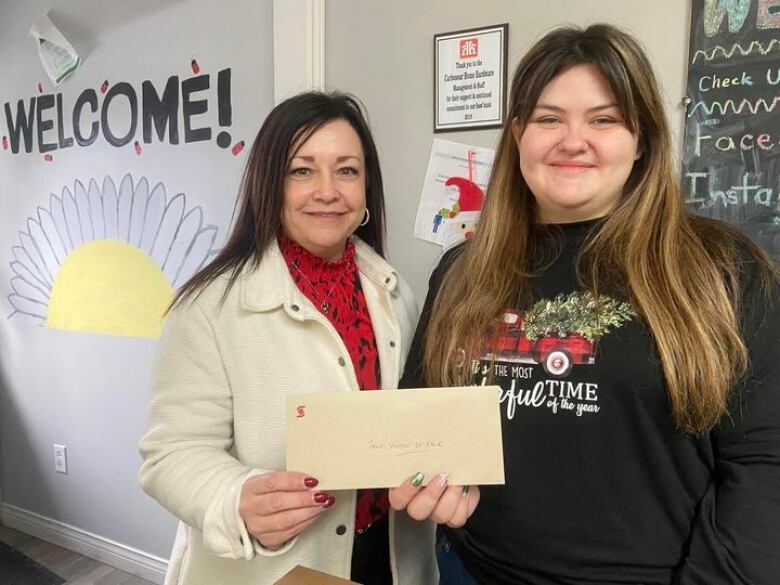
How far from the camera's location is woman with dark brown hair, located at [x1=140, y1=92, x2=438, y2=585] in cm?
92

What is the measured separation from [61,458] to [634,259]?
8.32 feet

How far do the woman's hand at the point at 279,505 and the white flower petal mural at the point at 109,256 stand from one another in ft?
4.08

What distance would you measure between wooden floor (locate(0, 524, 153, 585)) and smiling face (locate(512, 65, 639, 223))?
2296mm

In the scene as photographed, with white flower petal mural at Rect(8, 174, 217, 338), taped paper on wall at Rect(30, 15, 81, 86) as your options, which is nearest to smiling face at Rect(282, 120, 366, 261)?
white flower petal mural at Rect(8, 174, 217, 338)

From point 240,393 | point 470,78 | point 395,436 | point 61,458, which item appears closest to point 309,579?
point 395,436

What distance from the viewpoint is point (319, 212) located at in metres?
1.09

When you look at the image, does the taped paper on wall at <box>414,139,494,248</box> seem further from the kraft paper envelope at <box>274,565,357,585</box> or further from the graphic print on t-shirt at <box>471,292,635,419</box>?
the kraft paper envelope at <box>274,565,357,585</box>

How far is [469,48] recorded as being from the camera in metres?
1.43

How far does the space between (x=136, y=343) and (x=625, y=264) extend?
188cm

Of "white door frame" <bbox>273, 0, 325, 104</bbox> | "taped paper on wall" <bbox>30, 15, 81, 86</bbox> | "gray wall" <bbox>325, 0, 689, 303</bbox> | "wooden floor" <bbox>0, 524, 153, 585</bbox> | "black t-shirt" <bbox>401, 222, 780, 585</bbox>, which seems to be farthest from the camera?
"wooden floor" <bbox>0, 524, 153, 585</bbox>

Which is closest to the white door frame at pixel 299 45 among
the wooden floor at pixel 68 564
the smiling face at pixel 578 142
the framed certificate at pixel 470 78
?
the framed certificate at pixel 470 78

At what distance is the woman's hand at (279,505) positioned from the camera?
2.74ft

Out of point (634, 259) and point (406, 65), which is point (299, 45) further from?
point (634, 259)

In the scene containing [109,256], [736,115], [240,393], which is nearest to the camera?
[240,393]
